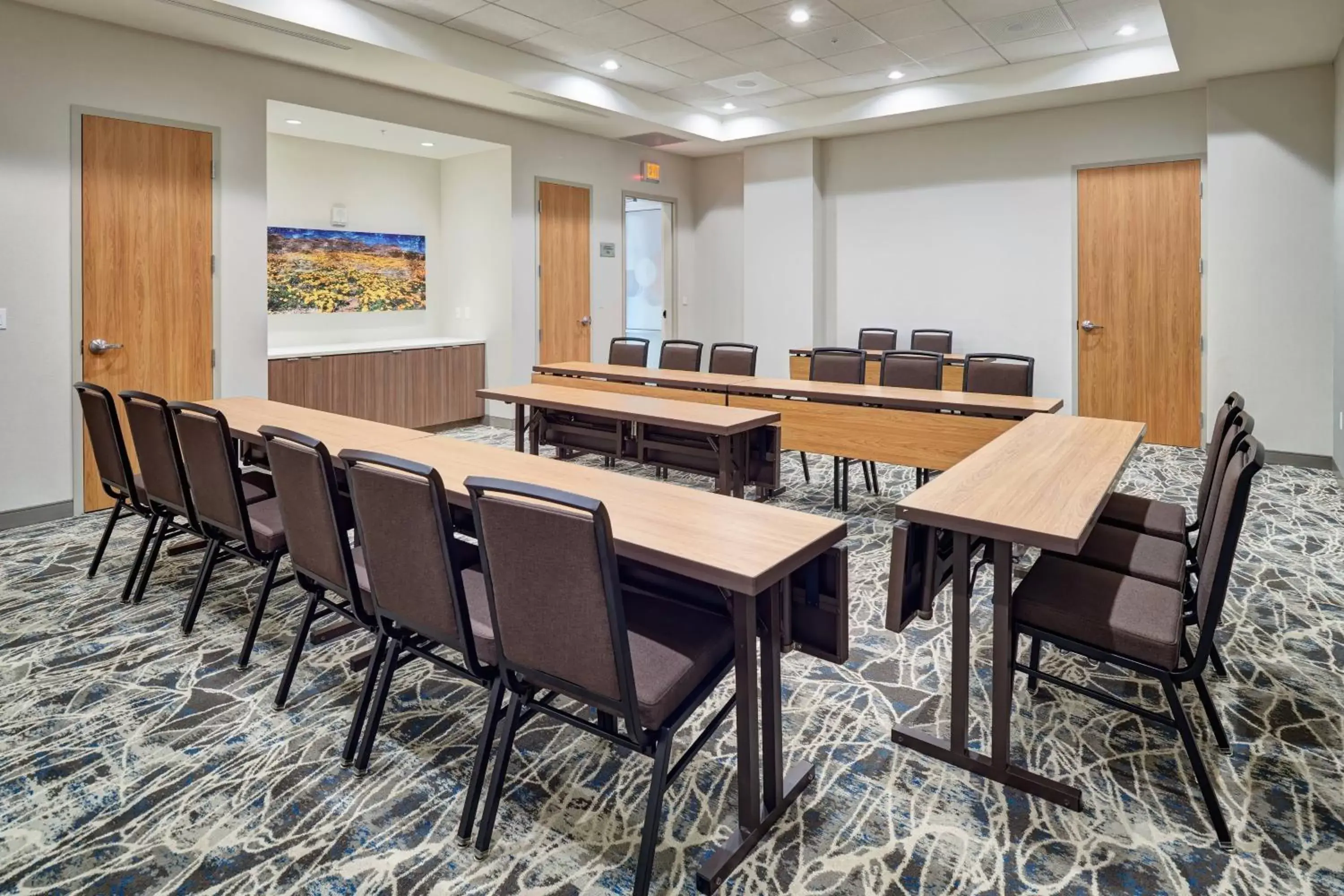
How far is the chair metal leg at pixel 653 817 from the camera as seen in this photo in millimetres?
1678

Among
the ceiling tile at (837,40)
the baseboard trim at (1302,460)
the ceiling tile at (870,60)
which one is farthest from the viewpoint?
the ceiling tile at (870,60)

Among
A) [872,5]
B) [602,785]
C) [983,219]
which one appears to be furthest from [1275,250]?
[602,785]

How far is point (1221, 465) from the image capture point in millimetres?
2438

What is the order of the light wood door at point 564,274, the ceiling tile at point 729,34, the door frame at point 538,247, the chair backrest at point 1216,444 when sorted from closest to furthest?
1. the chair backrest at point 1216,444
2. the ceiling tile at point 729,34
3. the door frame at point 538,247
4. the light wood door at point 564,274

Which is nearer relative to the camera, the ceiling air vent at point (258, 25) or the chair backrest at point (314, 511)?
the chair backrest at point (314, 511)

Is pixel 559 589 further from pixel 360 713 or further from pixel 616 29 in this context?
pixel 616 29

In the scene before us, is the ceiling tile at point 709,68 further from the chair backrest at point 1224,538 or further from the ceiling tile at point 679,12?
the chair backrest at point 1224,538

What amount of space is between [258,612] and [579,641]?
168 centimetres

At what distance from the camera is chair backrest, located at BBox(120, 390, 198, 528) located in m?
3.02

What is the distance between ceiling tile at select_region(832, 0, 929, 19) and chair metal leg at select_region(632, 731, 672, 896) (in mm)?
5017

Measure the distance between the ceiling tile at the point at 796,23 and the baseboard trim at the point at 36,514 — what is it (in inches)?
209

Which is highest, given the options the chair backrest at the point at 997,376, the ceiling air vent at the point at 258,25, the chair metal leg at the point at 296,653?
the ceiling air vent at the point at 258,25

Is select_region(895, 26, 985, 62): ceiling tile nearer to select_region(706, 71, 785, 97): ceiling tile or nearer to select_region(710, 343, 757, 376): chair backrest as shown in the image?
select_region(706, 71, 785, 97): ceiling tile

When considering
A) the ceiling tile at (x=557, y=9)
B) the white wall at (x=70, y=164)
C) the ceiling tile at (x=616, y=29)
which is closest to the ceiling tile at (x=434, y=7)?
the ceiling tile at (x=557, y=9)
